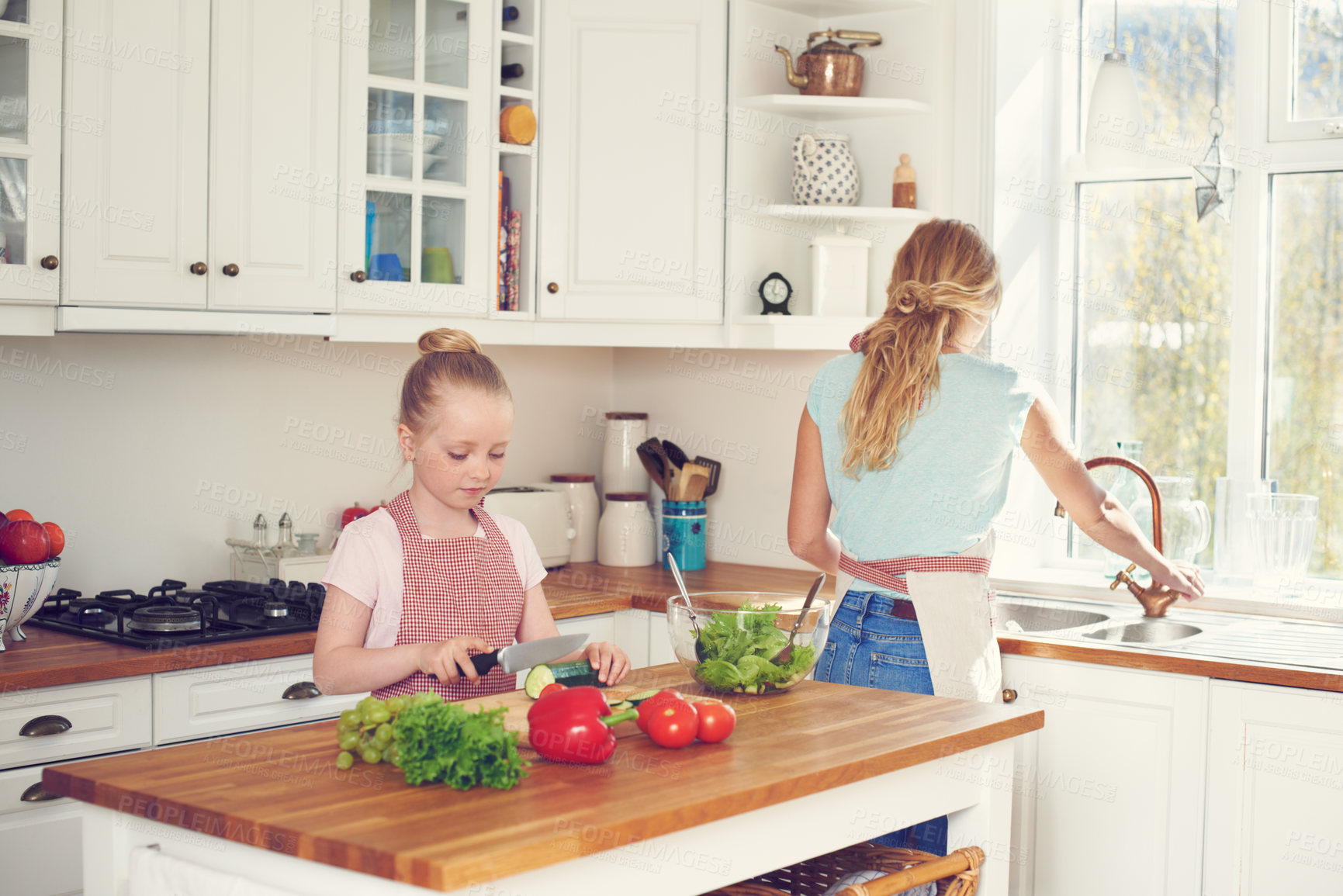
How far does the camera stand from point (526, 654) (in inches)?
63.9

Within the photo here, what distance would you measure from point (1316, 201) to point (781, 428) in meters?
1.34

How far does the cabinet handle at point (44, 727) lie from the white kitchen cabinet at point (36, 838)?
0.19 feet

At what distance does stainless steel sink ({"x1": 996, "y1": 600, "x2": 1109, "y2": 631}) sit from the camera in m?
2.84

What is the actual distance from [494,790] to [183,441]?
5.99 ft

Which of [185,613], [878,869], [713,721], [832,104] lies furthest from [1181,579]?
[185,613]

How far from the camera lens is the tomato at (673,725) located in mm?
1443

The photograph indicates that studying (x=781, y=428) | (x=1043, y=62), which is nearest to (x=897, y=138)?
(x=1043, y=62)

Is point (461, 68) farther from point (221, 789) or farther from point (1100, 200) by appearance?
point (221, 789)

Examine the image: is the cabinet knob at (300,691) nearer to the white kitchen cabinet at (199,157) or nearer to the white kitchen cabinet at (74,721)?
the white kitchen cabinet at (74,721)

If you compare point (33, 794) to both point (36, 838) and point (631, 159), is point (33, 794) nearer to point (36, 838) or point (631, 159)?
point (36, 838)

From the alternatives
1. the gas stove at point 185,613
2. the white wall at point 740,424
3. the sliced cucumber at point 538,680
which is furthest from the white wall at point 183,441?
the sliced cucumber at point 538,680

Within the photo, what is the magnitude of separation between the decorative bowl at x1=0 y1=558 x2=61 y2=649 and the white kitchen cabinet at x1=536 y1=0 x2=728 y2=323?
3.94 ft

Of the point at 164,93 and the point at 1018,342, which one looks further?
the point at 1018,342

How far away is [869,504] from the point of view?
216cm
